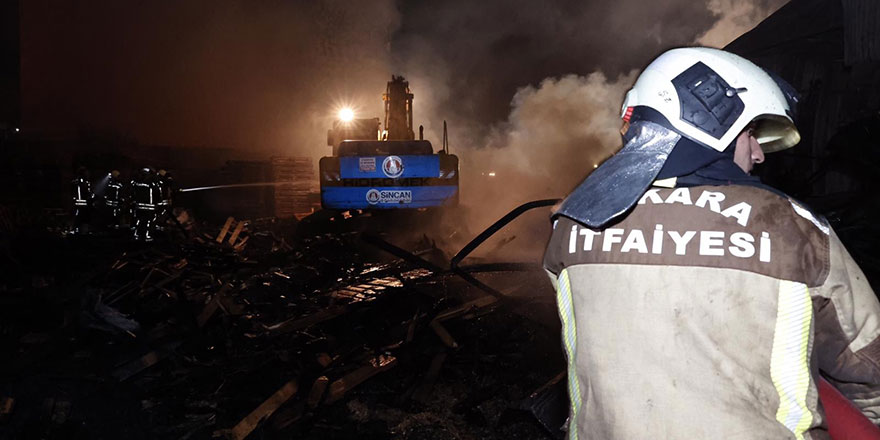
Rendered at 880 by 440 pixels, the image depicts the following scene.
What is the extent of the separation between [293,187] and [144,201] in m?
8.40

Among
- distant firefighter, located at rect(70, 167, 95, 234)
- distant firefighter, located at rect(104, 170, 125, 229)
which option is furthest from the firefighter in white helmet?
distant firefighter, located at rect(70, 167, 95, 234)

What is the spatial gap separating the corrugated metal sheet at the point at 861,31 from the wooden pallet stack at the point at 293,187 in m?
14.3

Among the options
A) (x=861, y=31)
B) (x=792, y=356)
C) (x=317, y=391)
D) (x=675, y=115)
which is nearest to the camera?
(x=792, y=356)

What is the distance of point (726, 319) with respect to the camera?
1347 mm

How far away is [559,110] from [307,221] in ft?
71.1

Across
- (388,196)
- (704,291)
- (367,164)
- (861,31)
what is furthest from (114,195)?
(861,31)

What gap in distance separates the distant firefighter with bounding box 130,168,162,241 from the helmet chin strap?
33.7 ft

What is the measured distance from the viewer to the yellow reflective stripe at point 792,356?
50.9 inches

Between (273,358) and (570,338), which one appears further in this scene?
(273,358)

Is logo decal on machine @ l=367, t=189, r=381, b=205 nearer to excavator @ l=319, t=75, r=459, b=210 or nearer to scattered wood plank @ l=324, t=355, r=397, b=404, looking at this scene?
excavator @ l=319, t=75, r=459, b=210

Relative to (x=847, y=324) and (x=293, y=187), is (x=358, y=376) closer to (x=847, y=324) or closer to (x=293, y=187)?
(x=847, y=324)

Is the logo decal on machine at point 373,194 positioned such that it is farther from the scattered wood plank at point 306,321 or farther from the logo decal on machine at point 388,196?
the scattered wood plank at point 306,321

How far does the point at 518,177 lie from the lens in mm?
27594

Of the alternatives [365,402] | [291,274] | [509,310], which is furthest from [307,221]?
[365,402]
